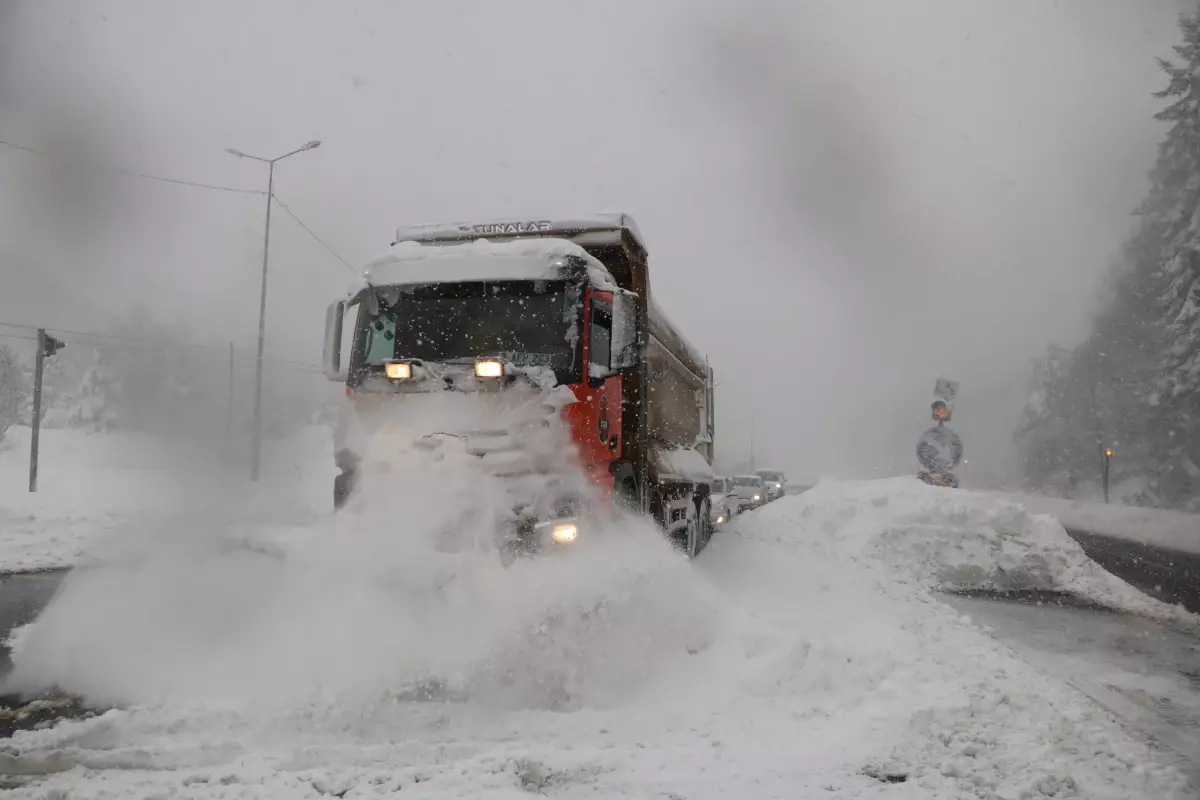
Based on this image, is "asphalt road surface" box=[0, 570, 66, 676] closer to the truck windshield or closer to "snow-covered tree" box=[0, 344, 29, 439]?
the truck windshield

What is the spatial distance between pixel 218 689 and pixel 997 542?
10658mm

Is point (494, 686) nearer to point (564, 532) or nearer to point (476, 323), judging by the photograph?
point (564, 532)

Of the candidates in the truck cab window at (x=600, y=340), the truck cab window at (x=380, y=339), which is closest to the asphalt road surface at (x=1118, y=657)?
the truck cab window at (x=600, y=340)

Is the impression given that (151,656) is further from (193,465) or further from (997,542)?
(997,542)

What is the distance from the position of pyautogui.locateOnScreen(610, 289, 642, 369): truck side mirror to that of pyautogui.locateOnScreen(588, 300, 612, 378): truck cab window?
0.25 feet

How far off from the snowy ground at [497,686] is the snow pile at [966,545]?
370cm

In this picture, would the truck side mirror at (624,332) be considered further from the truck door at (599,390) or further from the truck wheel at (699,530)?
the truck wheel at (699,530)

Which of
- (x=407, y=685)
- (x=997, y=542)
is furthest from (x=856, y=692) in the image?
(x=997, y=542)

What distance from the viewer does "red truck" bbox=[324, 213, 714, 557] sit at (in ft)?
21.2

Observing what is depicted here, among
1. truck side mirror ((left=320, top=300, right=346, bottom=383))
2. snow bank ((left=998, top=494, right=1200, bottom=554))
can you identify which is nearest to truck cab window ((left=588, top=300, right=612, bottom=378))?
Result: truck side mirror ((left=320, top=300, right=346, bottom=383))

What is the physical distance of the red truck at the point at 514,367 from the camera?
21.2 ft

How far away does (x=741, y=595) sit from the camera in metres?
8.88

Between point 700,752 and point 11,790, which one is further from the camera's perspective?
point 700,752

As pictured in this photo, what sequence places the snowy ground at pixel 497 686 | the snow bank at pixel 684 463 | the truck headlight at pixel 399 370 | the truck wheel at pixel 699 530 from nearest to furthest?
the snowy ground at pixel 497 686 → the truck headlight at pixel 399 370 → the snow bank at pixel 684 463 → the truck wheel at pixel 699 530
